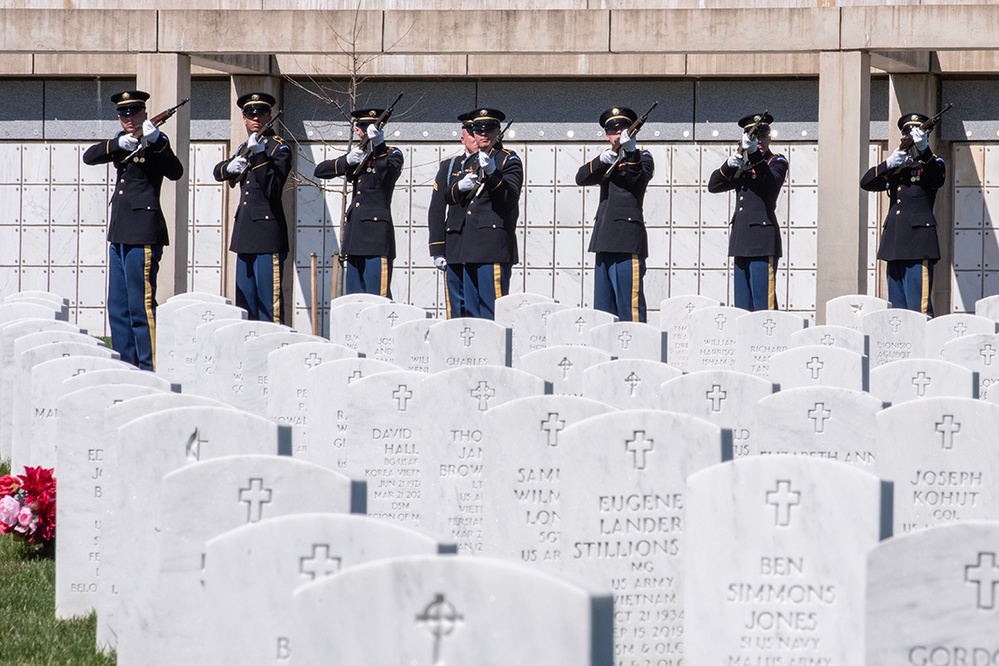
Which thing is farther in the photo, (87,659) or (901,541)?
(87,659)

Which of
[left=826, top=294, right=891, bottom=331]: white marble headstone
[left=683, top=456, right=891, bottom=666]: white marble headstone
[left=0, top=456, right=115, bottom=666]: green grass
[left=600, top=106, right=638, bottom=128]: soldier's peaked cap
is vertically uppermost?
[left=600, top=106, right=638, bottom=128]: soldier's peaked cap

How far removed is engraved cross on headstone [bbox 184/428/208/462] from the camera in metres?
3.80

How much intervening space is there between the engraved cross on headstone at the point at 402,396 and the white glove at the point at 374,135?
22.5ft

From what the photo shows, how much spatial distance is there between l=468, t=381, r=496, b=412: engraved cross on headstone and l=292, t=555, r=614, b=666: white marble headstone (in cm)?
237

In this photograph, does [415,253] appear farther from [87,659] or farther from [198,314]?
[87,659]

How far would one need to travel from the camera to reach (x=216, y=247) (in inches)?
587

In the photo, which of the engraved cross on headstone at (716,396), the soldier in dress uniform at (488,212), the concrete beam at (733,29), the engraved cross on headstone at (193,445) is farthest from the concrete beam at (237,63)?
the engraved cross on headstone at (193,445)

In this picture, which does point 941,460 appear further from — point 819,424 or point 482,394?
point 482,394

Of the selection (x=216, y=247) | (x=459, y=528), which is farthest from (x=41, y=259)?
(x=459, y=528)

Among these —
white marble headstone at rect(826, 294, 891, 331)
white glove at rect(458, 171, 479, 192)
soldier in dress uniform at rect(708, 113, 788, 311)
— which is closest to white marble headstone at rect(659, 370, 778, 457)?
white marble headstone at rect(826, 294, 891, 331)

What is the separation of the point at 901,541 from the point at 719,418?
7.30 ft

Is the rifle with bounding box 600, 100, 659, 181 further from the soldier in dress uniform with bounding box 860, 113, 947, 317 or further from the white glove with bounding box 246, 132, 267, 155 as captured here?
the white glove with bounding box 246, 132, 267, 155

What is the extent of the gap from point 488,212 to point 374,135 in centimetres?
127

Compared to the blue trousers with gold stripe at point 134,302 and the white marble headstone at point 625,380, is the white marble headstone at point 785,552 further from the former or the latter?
the blue trousers with gold stripe at point 134,302
